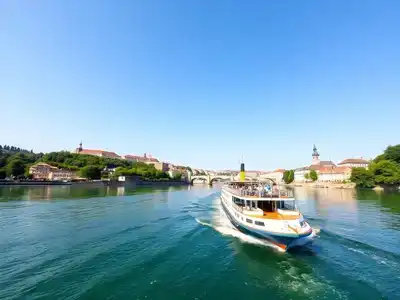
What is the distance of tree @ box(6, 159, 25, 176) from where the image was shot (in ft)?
432

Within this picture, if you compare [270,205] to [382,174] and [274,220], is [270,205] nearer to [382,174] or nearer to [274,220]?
[274,220]

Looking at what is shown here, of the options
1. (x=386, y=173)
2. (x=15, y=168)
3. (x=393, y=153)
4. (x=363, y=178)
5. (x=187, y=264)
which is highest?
(x=393, y=153)

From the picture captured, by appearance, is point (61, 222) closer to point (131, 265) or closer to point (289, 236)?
point (131, 265)

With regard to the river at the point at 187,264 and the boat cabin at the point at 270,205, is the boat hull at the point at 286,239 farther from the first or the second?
the boat cabin at the point at 270,205

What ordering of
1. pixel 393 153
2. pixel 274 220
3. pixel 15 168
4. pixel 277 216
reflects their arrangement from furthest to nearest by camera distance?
pixel 15 168 < pixel 393 153 < pixel 277 216 < pixel 274 220

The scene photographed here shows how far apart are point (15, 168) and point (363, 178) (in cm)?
18698

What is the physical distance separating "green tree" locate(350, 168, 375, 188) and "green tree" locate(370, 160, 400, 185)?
2814 mm

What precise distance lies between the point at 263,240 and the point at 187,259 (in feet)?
25.4

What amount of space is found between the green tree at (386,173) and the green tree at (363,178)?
281cm

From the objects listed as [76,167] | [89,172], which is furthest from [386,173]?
[76,167]

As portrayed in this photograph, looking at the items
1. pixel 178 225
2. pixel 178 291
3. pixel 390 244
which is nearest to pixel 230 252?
pixel 178 291

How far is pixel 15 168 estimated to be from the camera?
133m

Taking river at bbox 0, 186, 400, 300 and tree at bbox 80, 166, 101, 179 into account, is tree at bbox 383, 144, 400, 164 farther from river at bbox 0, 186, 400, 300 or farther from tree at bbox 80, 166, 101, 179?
tree at bbox 80, 166, 101, 179

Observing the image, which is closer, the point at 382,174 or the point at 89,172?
the point at 382,174
